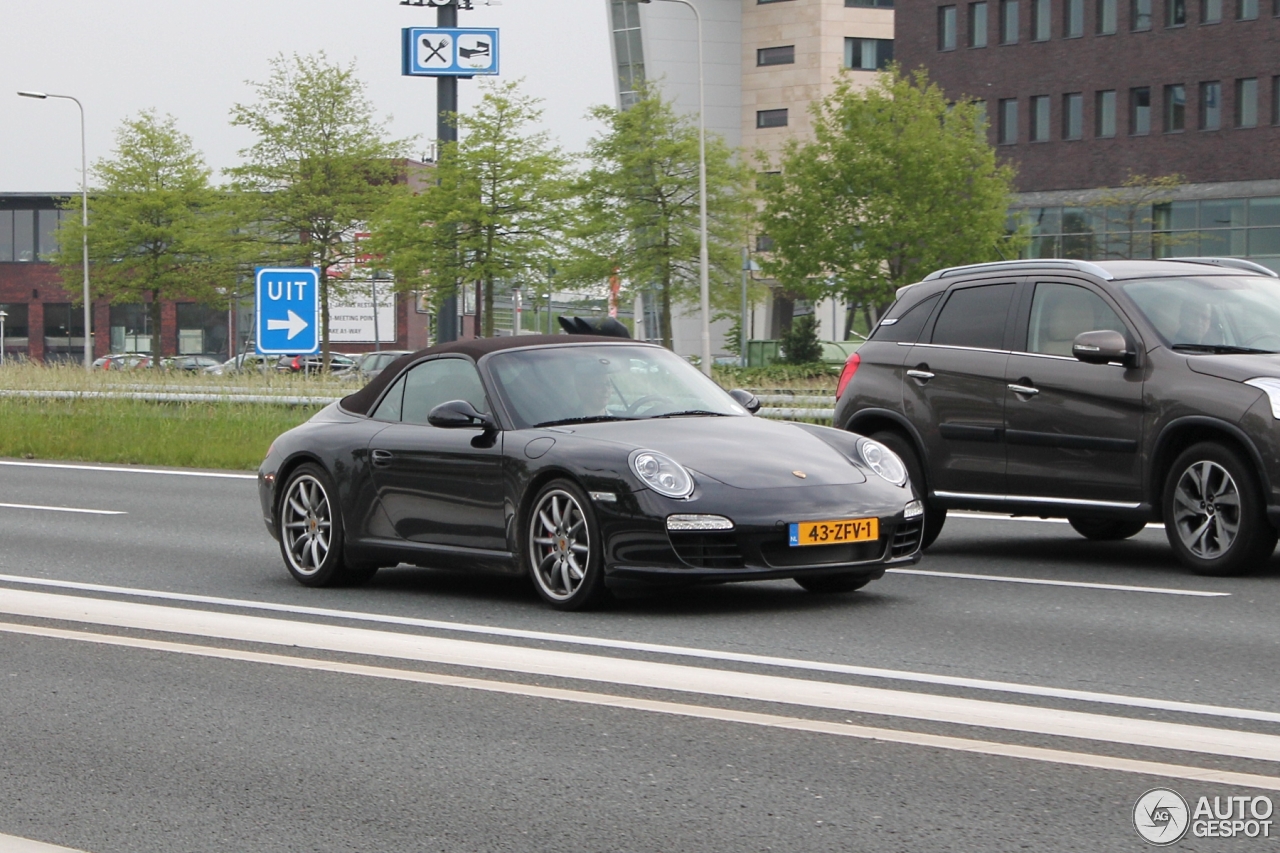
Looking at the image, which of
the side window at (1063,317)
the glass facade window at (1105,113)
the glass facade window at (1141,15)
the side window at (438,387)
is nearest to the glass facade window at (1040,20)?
the glass facade window at (1105,113)

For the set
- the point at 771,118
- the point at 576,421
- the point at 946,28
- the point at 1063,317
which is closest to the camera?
the point at 576,421

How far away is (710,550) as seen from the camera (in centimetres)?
819

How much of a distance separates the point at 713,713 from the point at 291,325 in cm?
1514

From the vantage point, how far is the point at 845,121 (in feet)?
165

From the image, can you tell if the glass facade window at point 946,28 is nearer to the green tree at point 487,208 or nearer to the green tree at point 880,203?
the green tree at point 880,203

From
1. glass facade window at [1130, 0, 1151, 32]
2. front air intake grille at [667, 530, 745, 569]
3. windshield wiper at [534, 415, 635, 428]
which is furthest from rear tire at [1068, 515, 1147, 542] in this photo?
glass facade window at [1130, 0, 1151, 32]

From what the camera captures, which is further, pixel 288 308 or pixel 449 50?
pixel 449 50

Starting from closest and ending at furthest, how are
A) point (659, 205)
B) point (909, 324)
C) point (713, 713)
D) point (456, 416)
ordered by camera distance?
1. point (713, 713)
2. point (456, 416)
3. point (909, 324)
4. point (659, 205)

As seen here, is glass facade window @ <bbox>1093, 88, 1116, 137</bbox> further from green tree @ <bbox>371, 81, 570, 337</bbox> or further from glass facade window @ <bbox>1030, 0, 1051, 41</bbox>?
green tree @ <bbox>371, 81, 570, 337</bbox>

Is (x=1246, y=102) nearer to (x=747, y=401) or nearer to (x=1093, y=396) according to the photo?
(x=1093, y=396)

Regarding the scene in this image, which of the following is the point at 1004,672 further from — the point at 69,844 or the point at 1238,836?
the point at 69,844

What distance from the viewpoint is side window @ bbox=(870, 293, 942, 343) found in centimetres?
1170

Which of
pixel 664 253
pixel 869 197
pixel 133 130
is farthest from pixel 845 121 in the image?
pixel 133 130

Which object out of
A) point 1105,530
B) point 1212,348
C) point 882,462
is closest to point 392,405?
point 882,462
